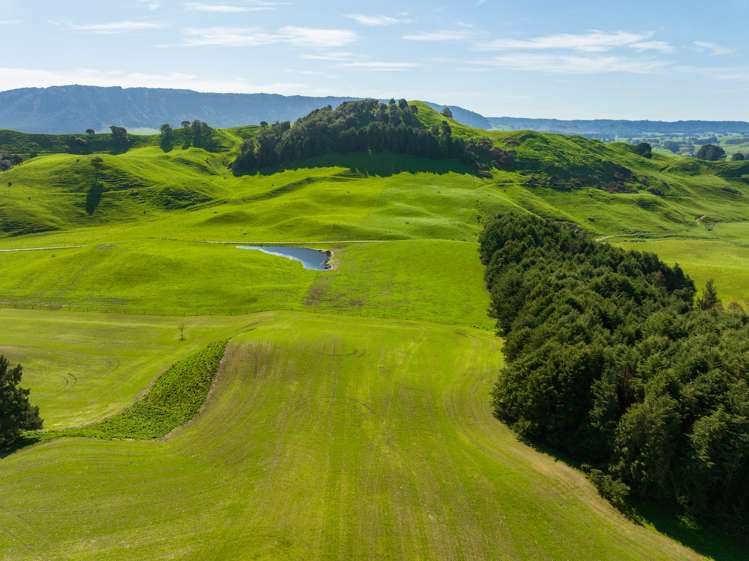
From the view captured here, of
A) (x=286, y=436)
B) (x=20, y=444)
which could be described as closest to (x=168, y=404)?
(x=20, y=444)

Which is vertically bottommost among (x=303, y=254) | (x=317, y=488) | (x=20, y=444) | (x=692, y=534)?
(x=692, y=534)

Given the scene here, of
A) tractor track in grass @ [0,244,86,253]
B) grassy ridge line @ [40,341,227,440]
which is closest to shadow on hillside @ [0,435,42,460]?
grassy ridge line @ [40,341,227,440]

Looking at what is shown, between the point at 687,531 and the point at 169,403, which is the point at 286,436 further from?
the point at 687,531

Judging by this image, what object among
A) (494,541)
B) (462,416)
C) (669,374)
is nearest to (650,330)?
(669,374)

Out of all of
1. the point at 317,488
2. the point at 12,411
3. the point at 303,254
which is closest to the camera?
the point at 317,488

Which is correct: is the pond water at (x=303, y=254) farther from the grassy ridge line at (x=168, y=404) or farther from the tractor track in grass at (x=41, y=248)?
the grassy ridge line at (x=168, y=404)

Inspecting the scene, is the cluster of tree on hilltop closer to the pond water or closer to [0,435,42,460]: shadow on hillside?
[0,435,42,460]: shadow on hillside

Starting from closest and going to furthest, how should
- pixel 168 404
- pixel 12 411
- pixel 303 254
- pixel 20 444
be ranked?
pixel 20 444 → pixel 12 411 → pixel 168 404 → pixel 303 254

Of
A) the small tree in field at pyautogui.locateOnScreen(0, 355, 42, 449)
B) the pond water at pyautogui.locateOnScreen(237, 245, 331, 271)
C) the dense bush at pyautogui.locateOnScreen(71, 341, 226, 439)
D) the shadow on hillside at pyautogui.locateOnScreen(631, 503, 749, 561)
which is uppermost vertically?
the pond water at pyautogui.locateOnScreen(237, 245, 331, 271)
